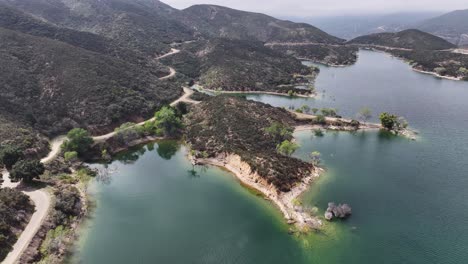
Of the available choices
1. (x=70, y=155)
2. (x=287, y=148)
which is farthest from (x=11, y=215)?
(x=287, y=148)

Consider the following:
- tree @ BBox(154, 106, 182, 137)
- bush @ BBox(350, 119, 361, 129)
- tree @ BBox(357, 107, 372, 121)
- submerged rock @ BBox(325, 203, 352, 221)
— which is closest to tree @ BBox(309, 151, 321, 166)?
submerged rock @ BBox(325, 203, 352, 221)

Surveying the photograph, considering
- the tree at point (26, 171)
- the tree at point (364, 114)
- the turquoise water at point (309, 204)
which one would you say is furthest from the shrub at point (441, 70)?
the tree at point (26, 171)

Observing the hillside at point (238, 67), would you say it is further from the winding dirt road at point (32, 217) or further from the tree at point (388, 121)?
the winding dirt road at point (32, 217)

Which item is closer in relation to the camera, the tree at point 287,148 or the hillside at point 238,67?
the tree at point 287,148

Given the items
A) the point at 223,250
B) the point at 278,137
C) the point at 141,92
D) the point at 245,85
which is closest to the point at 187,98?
the point at 141,92

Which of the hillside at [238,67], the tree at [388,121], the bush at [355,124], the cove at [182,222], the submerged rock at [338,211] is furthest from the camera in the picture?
the hillside at [238,67]

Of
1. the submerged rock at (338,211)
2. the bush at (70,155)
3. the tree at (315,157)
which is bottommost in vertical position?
the bush at (70,155)
